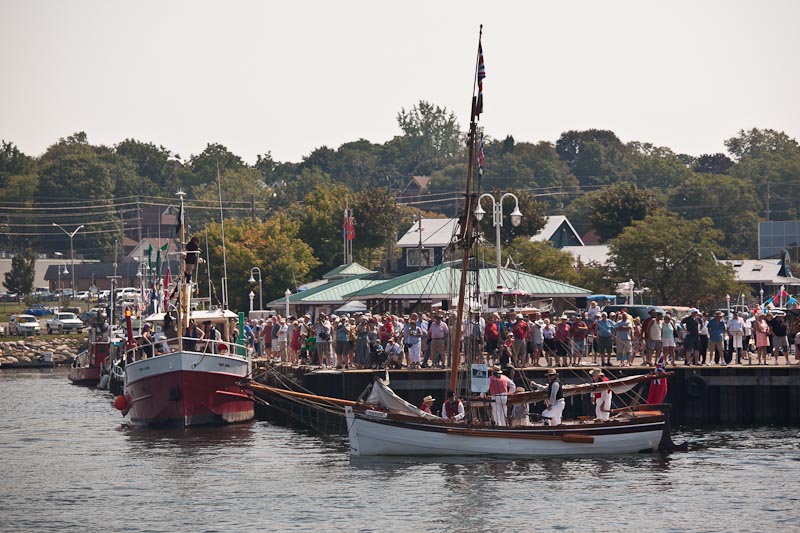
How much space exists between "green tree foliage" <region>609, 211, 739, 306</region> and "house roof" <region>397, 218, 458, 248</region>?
16.0 meters

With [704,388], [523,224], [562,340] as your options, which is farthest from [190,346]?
[523,224]

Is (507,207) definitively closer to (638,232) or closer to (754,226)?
(638,232)

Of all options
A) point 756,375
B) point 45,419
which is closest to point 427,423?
point 756,375

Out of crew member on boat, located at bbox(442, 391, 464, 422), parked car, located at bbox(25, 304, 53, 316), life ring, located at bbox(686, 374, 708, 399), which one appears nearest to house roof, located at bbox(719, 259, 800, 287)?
life ring, located at bbox(686, 374, 708, 399)

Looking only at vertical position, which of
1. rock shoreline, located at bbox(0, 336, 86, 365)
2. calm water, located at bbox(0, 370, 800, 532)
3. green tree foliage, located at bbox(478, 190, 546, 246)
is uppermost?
green tree foliage, located at bbox(478, 190, 546, 246)

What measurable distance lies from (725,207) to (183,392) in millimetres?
126284

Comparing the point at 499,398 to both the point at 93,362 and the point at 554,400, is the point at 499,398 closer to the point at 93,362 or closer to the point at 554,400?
the point at 554,400

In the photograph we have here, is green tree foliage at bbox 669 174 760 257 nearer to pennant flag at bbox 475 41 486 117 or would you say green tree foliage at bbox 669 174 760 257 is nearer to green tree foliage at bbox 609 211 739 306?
green tree foliage at bbox 609 211 739 306

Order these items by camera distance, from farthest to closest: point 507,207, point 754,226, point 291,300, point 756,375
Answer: point 754,226, point 507,207, point 291,300, point 756,375

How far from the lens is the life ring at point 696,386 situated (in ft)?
163

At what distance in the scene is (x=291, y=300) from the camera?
282ft

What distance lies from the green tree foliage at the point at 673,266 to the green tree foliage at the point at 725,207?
6967cm

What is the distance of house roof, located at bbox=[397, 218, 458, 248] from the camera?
365 ft

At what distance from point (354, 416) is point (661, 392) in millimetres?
9209
